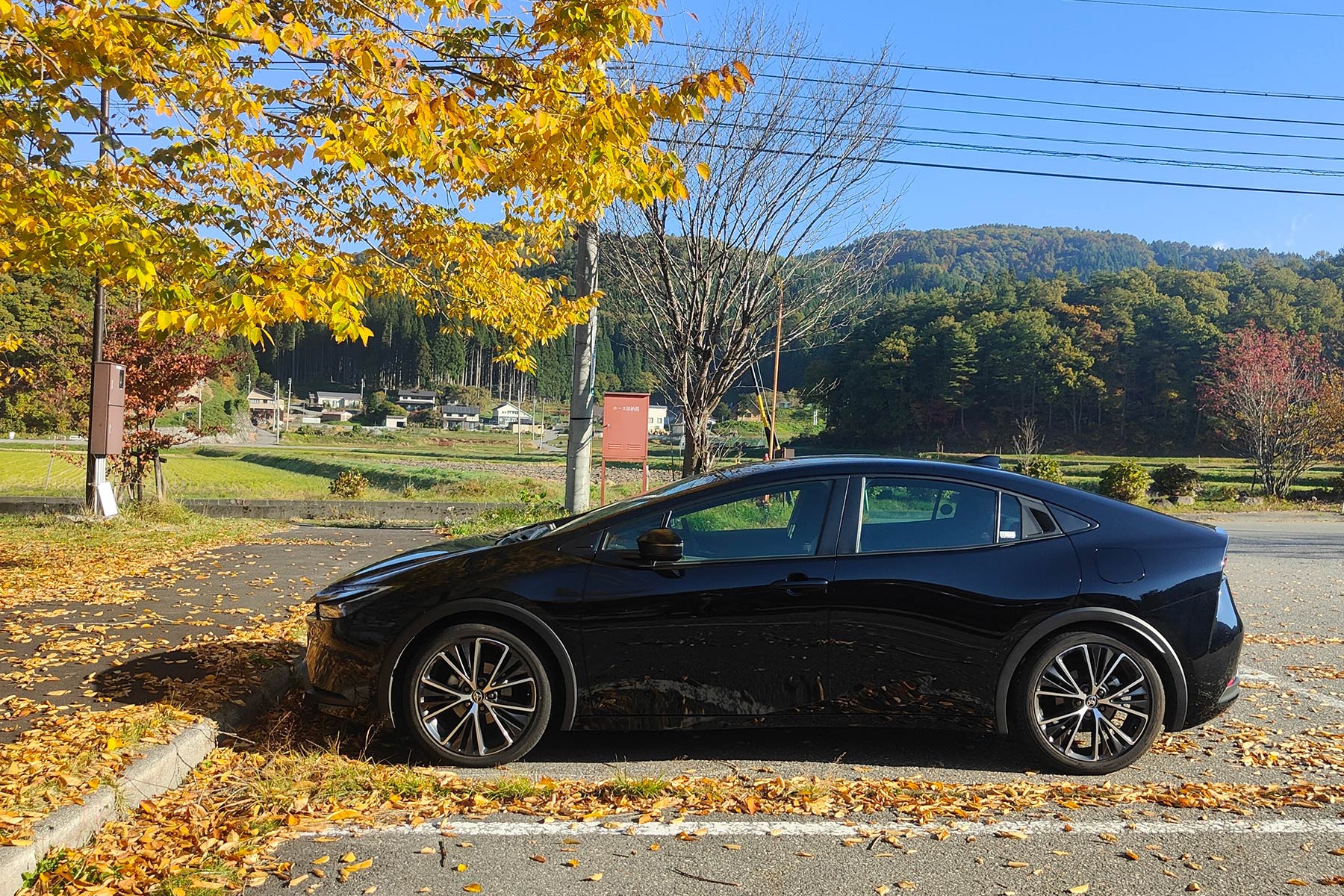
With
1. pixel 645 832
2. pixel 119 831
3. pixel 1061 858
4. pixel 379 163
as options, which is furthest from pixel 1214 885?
pixel 379 163

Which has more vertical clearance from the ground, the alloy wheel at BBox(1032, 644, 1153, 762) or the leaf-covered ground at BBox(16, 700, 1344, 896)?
the alloy wheel at BBox(1032, 644, 1153, 762)

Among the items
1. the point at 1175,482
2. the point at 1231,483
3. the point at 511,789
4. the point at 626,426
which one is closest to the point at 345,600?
the point at 511,789

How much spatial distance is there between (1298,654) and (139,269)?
817cm

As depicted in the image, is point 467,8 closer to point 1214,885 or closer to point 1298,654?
point 1214,885

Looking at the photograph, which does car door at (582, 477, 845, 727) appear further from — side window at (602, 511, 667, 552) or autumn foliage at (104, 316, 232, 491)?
autumn foliage at (104, 316, 232, 491)

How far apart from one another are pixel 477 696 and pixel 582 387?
9.24 meters

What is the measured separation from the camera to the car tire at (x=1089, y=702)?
4.31m

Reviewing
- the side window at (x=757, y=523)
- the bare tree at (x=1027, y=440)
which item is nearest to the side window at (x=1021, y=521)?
the side window at (x=757, y=523)

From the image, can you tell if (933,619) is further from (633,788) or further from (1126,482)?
(1126,482)

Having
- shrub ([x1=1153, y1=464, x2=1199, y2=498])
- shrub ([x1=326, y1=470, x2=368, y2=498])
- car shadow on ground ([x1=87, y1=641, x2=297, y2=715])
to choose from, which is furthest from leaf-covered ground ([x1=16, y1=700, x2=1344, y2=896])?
shrub ([x1=1153, y1=464, x2=1199, y2=498])

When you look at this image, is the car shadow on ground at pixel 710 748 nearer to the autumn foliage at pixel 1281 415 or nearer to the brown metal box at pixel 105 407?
the brown metal box at pixel 105 407

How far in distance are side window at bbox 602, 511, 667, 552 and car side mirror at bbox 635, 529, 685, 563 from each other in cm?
5

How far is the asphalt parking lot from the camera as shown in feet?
10.4

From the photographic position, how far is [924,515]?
4.56 metres
